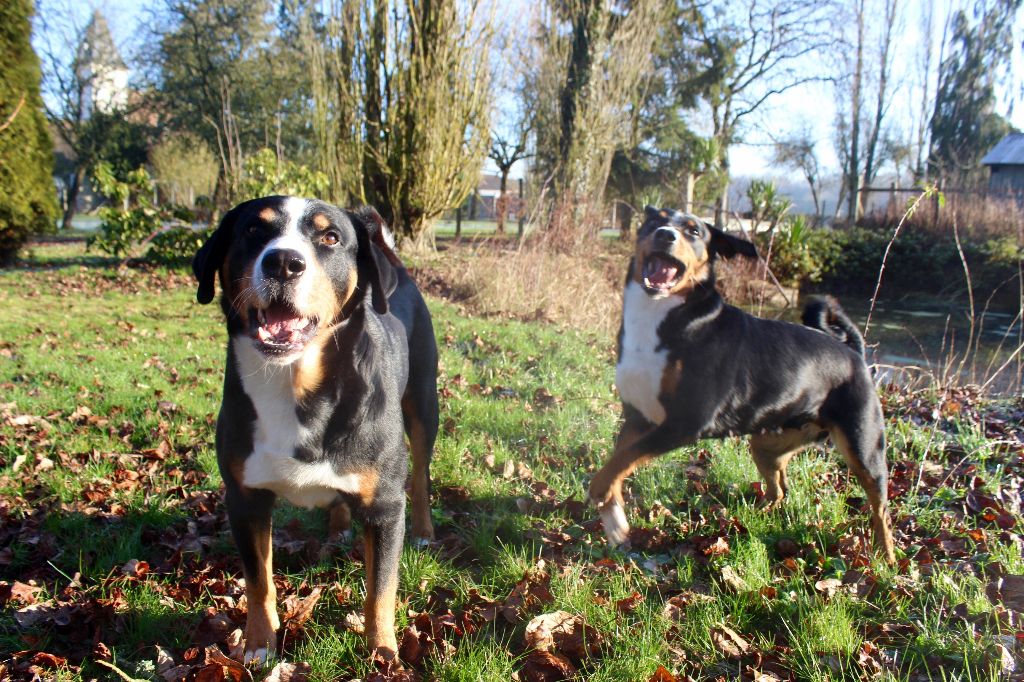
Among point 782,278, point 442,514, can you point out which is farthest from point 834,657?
point 782,278

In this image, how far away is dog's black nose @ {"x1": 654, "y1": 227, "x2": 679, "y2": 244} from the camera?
3559mm

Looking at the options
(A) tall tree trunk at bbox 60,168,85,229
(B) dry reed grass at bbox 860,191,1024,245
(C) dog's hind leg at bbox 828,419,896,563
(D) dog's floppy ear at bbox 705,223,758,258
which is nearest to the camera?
(C) dog's hind leg at bbox 828,419,896,563

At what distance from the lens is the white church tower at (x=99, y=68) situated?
2973 centimetres

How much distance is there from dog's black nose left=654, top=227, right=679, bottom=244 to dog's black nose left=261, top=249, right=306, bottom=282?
6.63 feet

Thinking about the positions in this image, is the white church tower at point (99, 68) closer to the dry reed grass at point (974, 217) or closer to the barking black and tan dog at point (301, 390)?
the dry reed grass at point (974, 217)

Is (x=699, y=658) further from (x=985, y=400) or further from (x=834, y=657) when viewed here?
(x=985, y=400)

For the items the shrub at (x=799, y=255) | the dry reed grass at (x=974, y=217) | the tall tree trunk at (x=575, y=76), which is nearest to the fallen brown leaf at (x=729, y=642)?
the tall tree trunk at (x=575, y=76)

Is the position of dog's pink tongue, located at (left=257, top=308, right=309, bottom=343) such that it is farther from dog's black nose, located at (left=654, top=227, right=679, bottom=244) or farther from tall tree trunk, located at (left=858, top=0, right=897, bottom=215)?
tall tree trunk, located at (left=858, top=0, right=897, bottom=215)

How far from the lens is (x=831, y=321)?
13.5ft

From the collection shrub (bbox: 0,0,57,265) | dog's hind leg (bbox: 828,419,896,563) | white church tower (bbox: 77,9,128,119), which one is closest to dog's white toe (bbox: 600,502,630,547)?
dog's hind leg (bbox: 828,419,896,563)

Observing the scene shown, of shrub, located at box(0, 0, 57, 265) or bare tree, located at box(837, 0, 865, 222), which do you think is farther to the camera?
bare tree, located at box(837, 0, 865, 222)

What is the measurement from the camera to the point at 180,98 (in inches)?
1139

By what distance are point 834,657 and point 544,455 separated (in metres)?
2.17

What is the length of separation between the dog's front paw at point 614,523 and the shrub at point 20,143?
11997 mm
